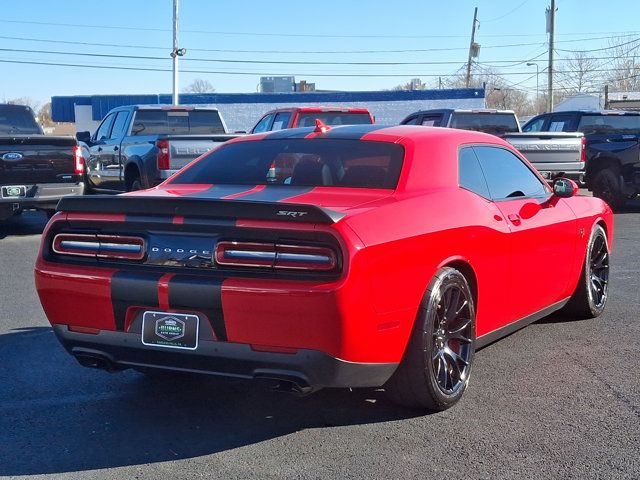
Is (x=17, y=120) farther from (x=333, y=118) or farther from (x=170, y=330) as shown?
(x=170, y=330)

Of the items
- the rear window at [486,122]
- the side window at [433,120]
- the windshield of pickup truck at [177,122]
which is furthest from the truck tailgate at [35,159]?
the rear window at [486,122]

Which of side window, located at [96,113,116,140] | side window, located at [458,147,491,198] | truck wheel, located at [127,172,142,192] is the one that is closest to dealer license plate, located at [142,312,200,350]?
side window, located at [458,147,491,198]

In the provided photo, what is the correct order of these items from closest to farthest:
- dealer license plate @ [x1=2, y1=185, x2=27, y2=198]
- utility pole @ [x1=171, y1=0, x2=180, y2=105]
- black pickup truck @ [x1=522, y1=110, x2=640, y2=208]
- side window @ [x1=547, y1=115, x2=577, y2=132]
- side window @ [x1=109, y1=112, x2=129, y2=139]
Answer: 1. dealer license plate @ [x1=2, y1=185, x2=27, y2=198]
2. side window @ [x1=109, y1=112, x2=129, y2=139]
3. black pickup truck @ [x1=522, y1=110, x2=640, y2=208]
4. side window @ [x1=547, y1=115, x2=577, y2=132]
5. utility pole @ [x1=171, y1=0, x2=180, y2=105]

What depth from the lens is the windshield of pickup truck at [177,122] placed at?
1446 cm

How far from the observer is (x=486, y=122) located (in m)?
16.9

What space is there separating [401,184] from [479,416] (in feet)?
4.26

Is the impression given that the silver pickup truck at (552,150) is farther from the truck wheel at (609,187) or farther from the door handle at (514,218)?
the door handle at (514,218)

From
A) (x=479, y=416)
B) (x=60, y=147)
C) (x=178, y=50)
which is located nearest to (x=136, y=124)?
(x=60, y=147)

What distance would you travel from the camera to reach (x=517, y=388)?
195 inches

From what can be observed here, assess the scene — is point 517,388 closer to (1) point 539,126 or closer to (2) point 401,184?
(2) point 401,184

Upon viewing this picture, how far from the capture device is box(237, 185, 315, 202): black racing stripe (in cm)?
436

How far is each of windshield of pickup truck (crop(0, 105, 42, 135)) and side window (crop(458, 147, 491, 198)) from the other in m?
11.8

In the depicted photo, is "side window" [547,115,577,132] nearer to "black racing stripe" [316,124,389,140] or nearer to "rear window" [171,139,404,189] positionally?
"black racing stripe" [316,124,389,140]

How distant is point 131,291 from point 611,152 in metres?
13.0
